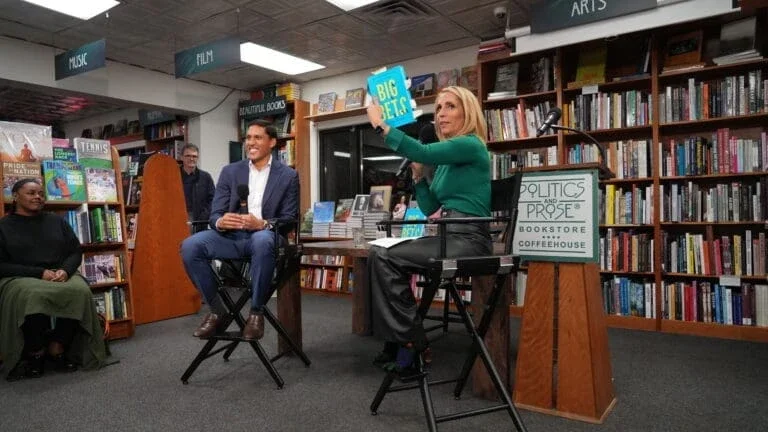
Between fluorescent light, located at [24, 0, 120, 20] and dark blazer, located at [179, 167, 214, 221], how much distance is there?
188 centimetres

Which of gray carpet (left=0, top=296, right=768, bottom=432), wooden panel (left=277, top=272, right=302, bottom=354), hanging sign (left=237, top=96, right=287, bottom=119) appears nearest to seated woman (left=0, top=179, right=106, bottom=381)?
gray carpet (left=0, top=296, right=768, bottom=432)

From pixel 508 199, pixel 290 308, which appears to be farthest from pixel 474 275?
pixel 290 308

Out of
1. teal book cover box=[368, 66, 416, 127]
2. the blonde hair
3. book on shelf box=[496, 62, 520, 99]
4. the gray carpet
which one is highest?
book on shelf box=[496, 62, 520, 99]

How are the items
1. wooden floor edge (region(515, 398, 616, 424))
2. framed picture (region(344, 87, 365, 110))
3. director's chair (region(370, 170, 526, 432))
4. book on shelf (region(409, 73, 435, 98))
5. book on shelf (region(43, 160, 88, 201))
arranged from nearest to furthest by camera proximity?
director's chair (region(370, 170, 526, 432)) → wooden floor edge (region(515, 398, 616, 424)) → book on shelf (region(43, 160, 88, 201)) → book on shelf (region(409, 73, 435, 98)) → framed picture (region(344, 87, 365, 110))

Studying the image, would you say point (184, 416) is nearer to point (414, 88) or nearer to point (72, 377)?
point (72, 377)

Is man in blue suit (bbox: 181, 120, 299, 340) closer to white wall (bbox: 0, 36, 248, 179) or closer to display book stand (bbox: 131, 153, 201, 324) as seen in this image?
display book stand (bbox: 131, 153, 201, 324)

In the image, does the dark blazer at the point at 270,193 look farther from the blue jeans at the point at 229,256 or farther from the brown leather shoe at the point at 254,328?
the brown leather shoe at the point at 254,328

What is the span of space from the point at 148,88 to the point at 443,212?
18.2ft

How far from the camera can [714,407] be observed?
7.59 ft

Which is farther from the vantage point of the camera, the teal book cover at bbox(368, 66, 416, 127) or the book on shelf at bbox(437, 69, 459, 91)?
the book on shelf at bbox(437, 69, 459, 91)

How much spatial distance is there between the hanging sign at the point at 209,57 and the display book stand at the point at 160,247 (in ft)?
3.09

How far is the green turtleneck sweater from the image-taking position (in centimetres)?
191

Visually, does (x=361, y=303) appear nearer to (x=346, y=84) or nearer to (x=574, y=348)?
(x=574, y=348)

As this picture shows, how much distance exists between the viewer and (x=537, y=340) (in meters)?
2.24
